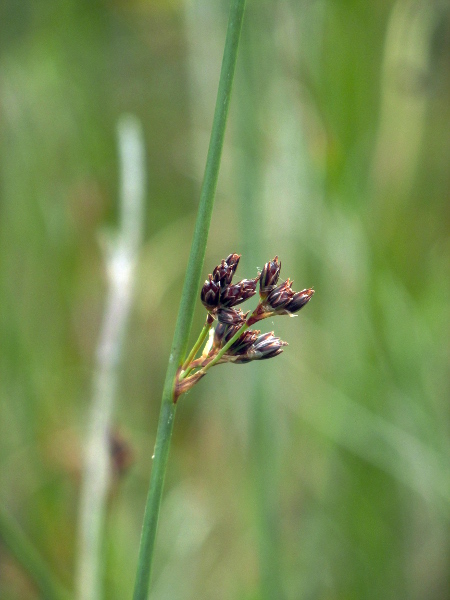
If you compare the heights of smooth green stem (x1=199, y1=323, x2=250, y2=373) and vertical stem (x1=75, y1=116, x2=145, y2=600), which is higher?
smooth green stem (x1=199, y1=323, x2=250, y2=373)

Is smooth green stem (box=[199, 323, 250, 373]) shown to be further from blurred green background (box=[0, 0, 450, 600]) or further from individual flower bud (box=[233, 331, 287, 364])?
blurred green background (box=[0, 0, 450, 600])

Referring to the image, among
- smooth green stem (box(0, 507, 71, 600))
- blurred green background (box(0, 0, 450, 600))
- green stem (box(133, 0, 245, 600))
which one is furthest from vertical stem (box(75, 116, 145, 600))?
green stem (box(133, 0, 245, 600))

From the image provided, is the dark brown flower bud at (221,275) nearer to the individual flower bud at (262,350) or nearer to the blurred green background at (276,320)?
the individual flower bud at (262,350)

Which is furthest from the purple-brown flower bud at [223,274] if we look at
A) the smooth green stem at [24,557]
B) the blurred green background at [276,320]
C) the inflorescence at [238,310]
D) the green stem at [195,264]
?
the blurred green background at [276,320]

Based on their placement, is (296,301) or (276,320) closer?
(296,301)

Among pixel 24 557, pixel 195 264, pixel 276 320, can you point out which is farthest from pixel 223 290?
pixel 276 320

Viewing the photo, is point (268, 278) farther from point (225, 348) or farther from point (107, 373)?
point (107, 373)
